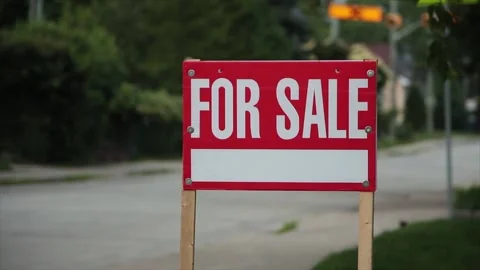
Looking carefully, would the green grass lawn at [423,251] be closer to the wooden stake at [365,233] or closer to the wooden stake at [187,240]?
the wooden stake at [365,233]

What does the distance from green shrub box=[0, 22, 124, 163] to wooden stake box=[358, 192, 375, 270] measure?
2564 cm

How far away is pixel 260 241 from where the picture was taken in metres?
12.0

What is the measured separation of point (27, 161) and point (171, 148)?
10.7m

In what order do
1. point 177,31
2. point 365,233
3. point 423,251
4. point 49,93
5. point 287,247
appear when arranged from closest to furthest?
point 365,233
point 423,251
point 287,247
point 49,93
point 177,31

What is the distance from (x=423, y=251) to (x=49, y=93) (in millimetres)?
22641

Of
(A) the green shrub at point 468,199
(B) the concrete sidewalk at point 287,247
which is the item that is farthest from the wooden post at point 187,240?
(A) the green shrub at point 468,199

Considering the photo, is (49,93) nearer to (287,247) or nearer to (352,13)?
(352,13)

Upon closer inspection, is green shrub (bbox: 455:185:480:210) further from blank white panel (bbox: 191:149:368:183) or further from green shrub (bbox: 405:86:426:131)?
green shrub (bbox: 405:86:426:131)

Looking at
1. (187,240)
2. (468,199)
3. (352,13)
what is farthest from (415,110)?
(187,240)

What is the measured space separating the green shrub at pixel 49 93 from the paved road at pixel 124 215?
5667 millimetres

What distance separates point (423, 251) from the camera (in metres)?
9.50

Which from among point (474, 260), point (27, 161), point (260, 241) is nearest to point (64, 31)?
point (27, 161)

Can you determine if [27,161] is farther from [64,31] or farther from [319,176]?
[319,176]

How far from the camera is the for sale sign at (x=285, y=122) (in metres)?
5.16
